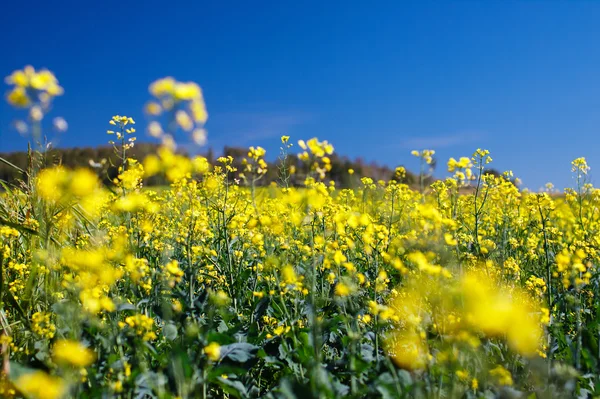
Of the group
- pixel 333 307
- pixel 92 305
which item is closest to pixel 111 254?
pixel 92 305

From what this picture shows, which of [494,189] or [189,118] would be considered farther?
[494,189]

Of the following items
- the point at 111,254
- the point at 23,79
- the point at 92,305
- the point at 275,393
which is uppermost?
the point at 23,79

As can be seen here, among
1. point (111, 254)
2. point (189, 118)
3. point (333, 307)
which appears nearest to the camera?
point (189, 118)

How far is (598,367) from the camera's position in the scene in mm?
3064

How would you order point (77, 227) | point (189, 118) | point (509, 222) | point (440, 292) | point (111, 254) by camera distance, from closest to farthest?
point (189, 118) < point (440, 292) < point (111, 254) < point (77, 227) < point (509, 222)

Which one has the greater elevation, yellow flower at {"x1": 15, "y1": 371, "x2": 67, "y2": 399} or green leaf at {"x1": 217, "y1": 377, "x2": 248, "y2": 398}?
yellow flower at {"x1": 15, "y1": 371, "x2": 67, "y2": 399}

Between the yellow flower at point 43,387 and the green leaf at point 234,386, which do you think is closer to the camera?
the yellow flower at point 43,387

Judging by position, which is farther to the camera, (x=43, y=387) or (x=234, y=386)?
(x=234, y=386)

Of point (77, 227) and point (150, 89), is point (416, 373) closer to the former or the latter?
point (150, 89)

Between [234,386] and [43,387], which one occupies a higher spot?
[43,387]

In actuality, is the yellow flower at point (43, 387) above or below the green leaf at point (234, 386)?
above

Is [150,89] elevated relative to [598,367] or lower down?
elevated

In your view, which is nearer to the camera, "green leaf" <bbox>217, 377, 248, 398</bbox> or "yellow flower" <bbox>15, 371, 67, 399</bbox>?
"yellow flower" <bbox>15, 371, 67, 399</bbox>

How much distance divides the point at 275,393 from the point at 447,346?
883mm
